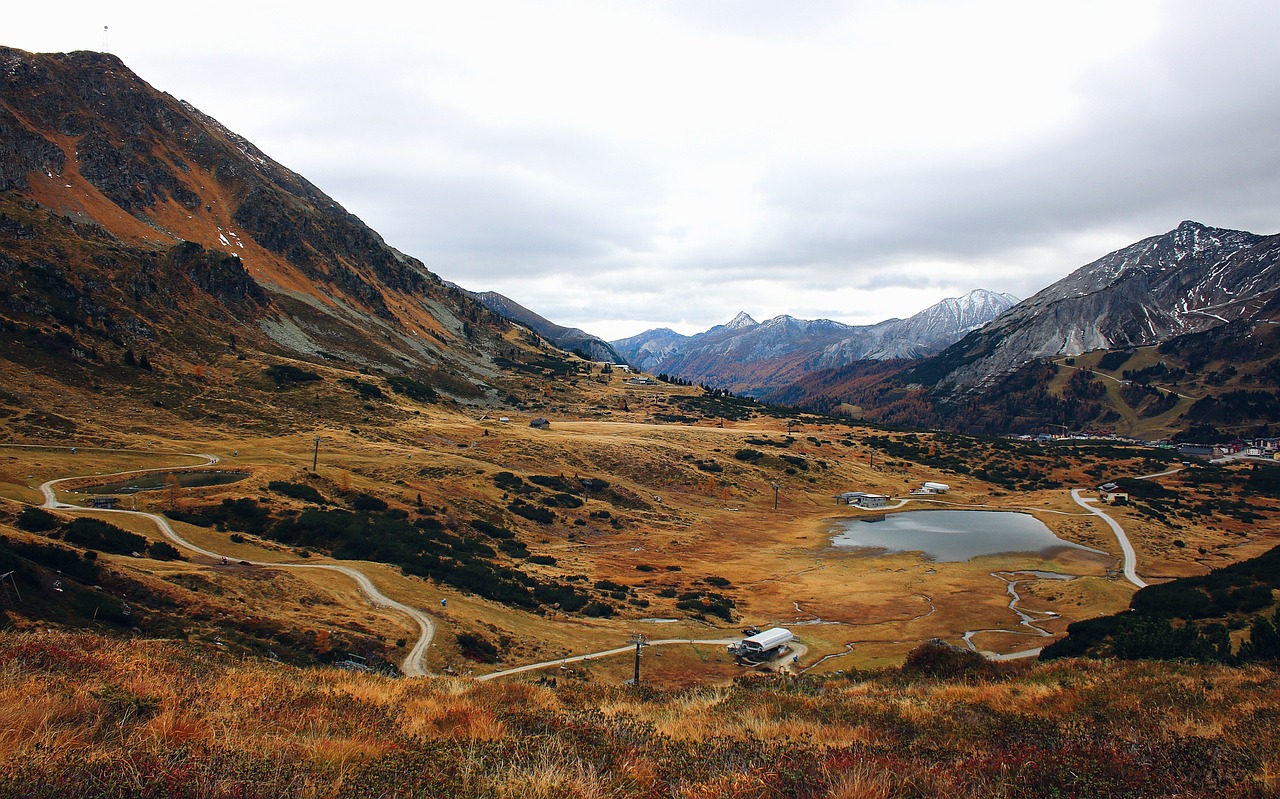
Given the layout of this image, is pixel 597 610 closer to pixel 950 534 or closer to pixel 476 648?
pixel 476 648

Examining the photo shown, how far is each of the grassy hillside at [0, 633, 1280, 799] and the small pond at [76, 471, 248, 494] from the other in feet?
136

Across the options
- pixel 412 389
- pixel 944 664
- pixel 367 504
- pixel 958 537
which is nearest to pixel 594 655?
pixel 944 664

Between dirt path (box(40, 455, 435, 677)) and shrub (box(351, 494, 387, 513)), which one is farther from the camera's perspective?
shrub (box(351, 494, 387, 513))

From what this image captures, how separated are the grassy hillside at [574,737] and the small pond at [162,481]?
136ft

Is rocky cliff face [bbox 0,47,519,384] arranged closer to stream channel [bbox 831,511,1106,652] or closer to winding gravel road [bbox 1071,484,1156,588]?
stream channel [bbox 831,511,1106,652]

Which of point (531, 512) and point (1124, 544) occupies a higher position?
point (531, 512)

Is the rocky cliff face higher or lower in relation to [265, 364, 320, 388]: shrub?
higher

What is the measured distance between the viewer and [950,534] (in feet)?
249

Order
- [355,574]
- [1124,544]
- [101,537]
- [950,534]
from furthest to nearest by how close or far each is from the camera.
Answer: [950,534]
[1124,544]
[355,574]
[101,537]

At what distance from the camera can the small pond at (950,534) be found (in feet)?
220

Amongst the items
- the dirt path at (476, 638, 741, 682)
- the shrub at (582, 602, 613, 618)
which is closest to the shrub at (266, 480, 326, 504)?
the shrub at (582, 602, 613, 618)

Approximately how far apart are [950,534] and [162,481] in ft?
273

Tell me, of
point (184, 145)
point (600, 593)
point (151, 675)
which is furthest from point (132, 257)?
point (151, 675)

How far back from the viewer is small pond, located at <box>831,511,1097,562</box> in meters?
67.0
